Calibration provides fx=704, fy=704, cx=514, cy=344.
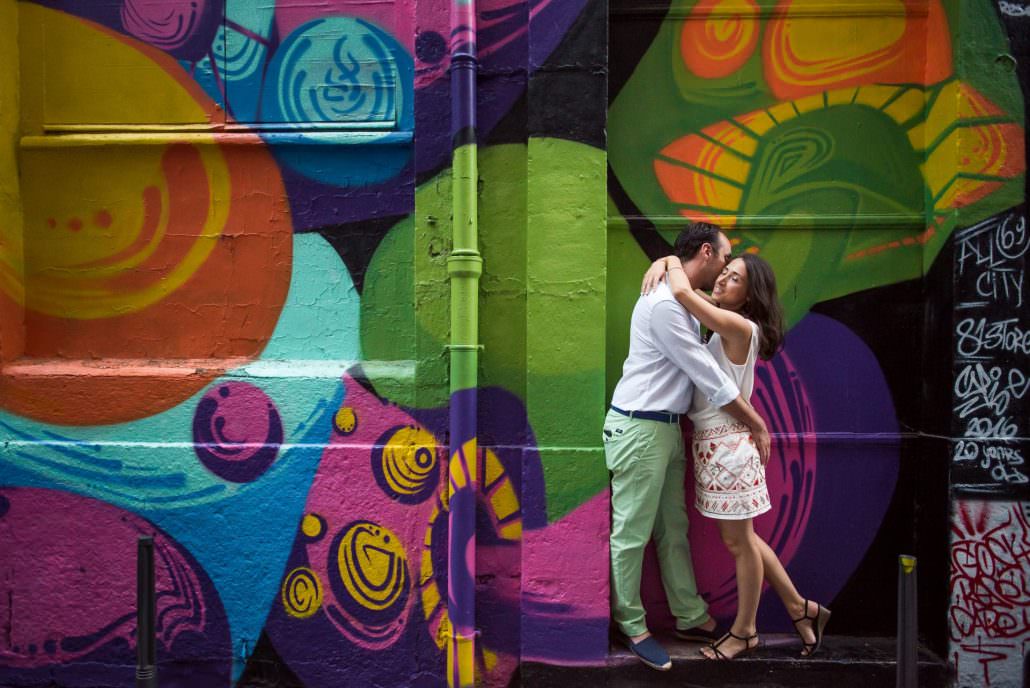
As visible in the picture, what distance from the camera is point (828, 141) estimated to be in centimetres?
370

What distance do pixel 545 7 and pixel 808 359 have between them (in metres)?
2.24

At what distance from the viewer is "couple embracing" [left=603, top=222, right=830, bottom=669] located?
3.21m

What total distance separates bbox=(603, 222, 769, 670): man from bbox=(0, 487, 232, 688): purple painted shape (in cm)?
206

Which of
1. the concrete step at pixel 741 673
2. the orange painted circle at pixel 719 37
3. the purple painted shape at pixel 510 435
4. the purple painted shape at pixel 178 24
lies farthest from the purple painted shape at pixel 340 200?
Answer: the concrete step at pixel 741 673

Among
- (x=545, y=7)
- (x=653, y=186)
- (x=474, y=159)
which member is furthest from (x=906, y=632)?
(x=545, y=7)

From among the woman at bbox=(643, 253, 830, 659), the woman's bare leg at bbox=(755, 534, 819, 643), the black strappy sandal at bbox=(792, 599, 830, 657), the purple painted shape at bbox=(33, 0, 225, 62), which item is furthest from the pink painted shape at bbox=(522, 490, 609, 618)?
the purple painted shape at bbox=(33, 0, 225, 62)

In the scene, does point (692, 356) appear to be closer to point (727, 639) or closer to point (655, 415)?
point (655, 415)

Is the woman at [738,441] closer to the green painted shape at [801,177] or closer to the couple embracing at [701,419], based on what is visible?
the couple embracing at [701,419]

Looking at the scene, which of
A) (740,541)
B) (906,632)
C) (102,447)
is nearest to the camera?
(906,632)

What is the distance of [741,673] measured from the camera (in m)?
3.37

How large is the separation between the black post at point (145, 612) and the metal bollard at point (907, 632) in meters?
2.50

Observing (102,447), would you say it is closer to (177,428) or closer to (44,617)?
(177,428)

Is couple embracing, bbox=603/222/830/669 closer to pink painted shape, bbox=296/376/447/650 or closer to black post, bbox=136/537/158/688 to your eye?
pink painted shape, bbox=296/376/447/650

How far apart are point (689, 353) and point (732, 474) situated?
2.01 feet
